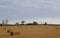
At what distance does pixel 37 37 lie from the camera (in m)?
23.9

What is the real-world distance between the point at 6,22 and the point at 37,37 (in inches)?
2792

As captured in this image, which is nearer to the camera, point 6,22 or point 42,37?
point 42,37

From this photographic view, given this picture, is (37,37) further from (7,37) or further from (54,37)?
(7,37)

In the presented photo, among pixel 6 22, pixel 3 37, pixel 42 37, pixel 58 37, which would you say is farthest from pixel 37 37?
pixel 6 22

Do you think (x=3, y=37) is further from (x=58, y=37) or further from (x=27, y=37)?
(x=58, y=37)

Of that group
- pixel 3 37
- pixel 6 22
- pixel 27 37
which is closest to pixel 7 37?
pixel 3 37

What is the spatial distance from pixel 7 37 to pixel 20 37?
60.4 inches

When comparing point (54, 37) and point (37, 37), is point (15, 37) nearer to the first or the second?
point (37, 37)

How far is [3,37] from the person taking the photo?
24.2 meters

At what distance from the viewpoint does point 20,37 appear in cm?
2412

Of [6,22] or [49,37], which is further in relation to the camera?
[6,22]

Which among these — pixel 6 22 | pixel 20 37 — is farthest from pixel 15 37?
pixel 6 22

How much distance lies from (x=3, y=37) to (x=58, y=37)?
250 inches

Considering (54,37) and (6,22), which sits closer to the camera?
(54,37)
